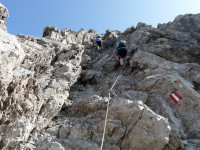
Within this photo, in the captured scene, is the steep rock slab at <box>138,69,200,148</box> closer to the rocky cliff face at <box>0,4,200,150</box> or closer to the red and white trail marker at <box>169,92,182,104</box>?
the rocky cliff face at <box>0,4,200,150</box>

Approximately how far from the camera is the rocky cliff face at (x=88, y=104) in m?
6.07

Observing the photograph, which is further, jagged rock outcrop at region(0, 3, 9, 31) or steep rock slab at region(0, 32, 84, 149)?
jagged rock outcrop at region(0, 3, 9, 31)

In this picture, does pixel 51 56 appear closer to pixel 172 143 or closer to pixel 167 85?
pixel 167 85

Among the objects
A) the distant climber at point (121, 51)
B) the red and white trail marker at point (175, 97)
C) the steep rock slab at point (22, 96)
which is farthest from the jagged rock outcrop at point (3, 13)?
the red and white trail marker at point (175, 97)

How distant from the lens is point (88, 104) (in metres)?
8.42

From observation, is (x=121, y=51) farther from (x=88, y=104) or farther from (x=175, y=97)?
(x=88, y=104)

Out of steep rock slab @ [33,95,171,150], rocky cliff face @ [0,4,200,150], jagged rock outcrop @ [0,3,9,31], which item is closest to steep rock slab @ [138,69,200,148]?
rocky cliff face @ [0,4,200,150]

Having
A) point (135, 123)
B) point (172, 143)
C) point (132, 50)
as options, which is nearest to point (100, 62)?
point (132, 50)

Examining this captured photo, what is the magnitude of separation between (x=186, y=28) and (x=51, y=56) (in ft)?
49.8

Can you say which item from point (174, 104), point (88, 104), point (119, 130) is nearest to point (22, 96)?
point (88, 104)

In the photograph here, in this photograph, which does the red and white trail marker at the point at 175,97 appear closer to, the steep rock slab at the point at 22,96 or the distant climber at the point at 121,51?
the distant climber at the point at 121,51

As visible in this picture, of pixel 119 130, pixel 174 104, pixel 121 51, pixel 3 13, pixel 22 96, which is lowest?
pixel 119 130

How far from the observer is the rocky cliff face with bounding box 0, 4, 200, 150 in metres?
6.07

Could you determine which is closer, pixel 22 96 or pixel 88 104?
pixel 22 96
